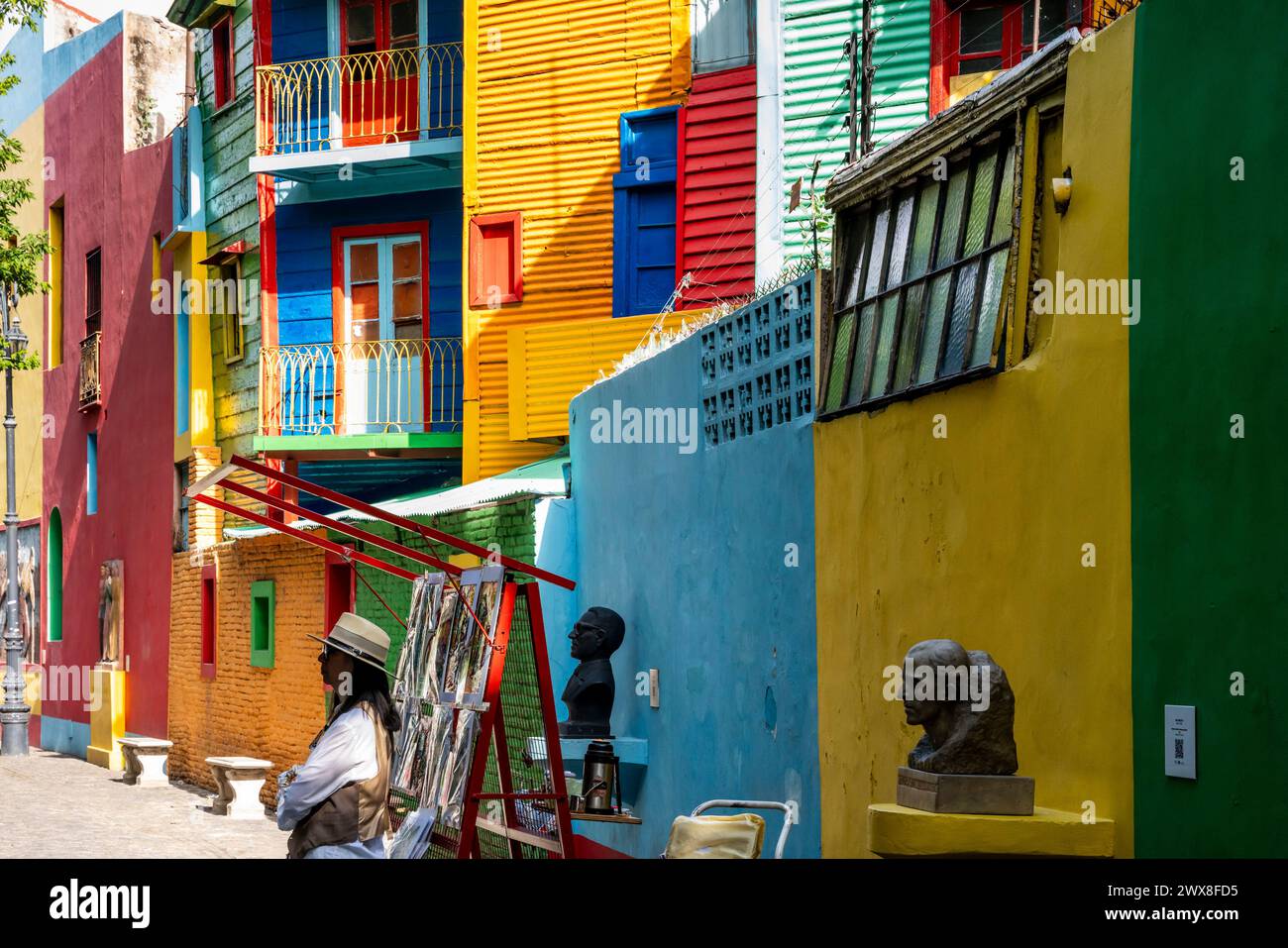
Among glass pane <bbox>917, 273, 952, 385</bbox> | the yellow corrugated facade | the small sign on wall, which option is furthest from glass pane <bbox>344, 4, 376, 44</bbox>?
the small sign on wall

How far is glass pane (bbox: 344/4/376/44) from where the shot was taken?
862 inches

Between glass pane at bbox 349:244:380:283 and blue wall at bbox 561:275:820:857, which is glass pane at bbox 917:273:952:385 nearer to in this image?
blue wall at bbox 561:275:820:857

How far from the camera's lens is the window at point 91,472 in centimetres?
2978

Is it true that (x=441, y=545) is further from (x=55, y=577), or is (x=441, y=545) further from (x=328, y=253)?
(x=55, y=577)

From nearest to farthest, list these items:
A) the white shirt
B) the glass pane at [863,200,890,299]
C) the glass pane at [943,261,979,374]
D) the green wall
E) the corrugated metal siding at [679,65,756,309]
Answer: the green wall < the glass pane at [943,261,979,374] < the white shirt < the glass pane at [863,200,890,299] < the corrugated metal siding at [679,65,756,309]

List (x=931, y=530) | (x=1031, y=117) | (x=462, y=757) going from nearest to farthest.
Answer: (x=1031, y=117), (x=931, y=530), (x=462, y=757)

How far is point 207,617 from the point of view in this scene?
78.6ft

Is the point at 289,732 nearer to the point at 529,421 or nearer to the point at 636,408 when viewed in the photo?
the point at 529,421

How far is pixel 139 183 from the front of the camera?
27.1 m

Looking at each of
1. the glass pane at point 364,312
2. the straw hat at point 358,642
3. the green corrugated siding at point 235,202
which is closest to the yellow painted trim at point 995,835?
the straw hat at point 358,642

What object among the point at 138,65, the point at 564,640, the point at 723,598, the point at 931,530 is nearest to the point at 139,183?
the point at 138,65

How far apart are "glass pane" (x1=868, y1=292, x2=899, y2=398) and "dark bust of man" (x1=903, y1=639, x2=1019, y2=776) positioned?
2.48m

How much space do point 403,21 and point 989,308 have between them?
15307mm
